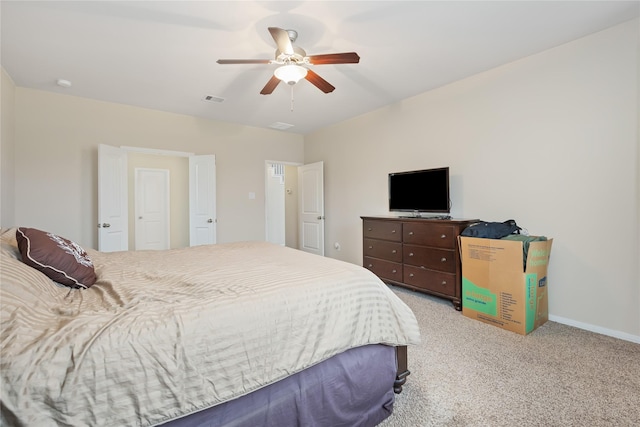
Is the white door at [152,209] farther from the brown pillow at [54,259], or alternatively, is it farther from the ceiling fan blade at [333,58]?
the ceiling fan blade at [333,58]

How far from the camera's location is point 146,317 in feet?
3.41

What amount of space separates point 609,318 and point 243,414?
3.10 meters

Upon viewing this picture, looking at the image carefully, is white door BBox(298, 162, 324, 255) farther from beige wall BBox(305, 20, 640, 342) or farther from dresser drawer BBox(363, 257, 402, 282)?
beige wall BBox(305, 20, 640, 342)

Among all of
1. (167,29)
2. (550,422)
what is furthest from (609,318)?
(167,29)

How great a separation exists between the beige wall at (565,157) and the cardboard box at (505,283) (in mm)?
284

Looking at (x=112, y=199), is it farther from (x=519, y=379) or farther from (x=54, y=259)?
(x=519, y=379)

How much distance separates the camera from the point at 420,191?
3652 millimetres

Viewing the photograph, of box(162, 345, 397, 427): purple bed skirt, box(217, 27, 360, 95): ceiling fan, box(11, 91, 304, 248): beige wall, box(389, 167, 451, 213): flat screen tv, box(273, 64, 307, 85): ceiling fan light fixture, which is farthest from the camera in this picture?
box(11, 91, 304, 248): beige wall

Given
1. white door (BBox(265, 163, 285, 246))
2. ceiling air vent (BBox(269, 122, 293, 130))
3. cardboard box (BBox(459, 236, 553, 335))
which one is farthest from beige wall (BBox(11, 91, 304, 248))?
cardboard box (BBox(459, 236, 553, 335))

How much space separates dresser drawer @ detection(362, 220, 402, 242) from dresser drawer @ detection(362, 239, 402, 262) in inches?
2.6

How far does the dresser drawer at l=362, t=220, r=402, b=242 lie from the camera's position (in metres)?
3.65

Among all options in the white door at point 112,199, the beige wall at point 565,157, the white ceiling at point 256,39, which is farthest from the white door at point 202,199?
the beige wall at point 565,157

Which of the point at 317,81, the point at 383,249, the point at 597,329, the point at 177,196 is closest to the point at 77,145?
the point at 177,196

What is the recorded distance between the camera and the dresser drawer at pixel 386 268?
12.1ft
